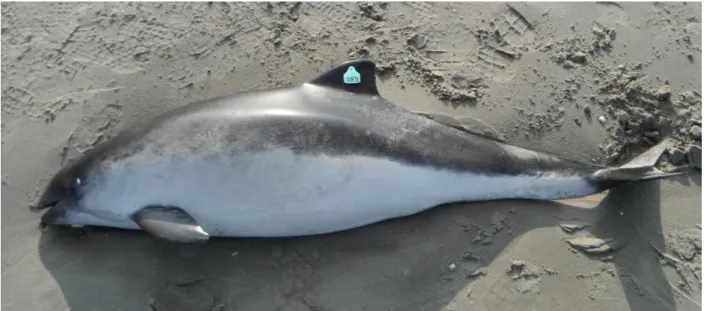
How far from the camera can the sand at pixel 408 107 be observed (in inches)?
185

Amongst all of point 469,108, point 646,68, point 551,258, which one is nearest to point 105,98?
point 469,108

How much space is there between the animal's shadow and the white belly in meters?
0.25

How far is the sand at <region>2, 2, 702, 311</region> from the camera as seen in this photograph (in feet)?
15.4

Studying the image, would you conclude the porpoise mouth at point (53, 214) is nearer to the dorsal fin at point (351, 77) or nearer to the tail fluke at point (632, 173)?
the dorsal fin at point (351, 77)

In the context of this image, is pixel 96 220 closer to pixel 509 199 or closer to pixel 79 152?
pixel 79 152

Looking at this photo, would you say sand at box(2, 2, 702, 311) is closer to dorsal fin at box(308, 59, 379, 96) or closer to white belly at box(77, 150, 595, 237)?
white belly at box(77, 150, 595, 237)

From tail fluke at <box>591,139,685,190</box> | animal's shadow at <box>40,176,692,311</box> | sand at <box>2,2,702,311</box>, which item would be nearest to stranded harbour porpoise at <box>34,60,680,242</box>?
tail fluke at <box>591,139,685,190</box>

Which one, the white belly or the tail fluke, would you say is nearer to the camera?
the white belly

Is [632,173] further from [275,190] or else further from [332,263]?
[275,190]

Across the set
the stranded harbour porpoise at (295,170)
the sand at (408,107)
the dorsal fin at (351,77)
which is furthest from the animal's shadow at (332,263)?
the dorsal fin at (351,77)

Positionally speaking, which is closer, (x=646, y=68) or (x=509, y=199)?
(x=509, y=199)

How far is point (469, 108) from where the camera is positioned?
17.2ft

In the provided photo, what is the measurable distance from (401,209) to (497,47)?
186 cm

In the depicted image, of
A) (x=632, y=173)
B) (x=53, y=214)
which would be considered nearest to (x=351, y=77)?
(x=632, y=173)
